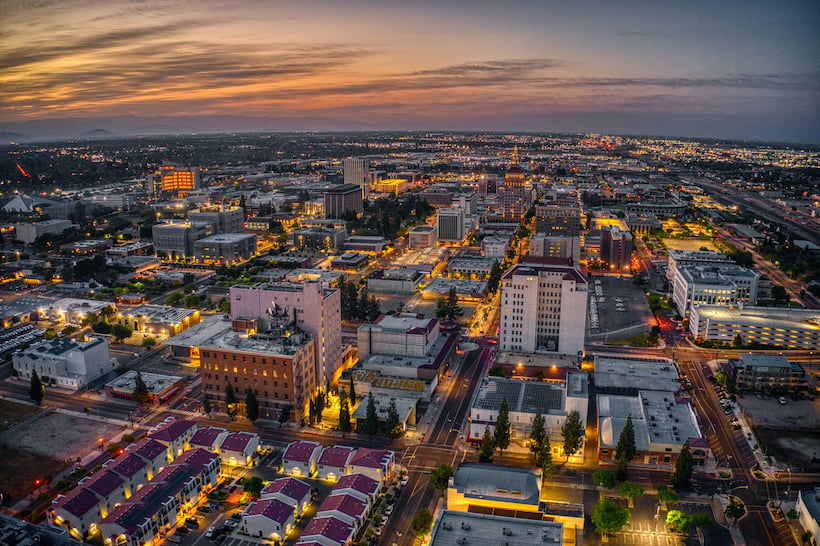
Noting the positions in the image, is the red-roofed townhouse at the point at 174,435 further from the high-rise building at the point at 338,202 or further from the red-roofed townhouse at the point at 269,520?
the high-rise building at the point at 338,202

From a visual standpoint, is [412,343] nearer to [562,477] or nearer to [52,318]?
[562,477]

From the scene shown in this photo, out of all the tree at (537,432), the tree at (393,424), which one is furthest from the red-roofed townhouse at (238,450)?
the tree at (537,432)

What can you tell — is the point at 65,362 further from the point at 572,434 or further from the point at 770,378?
the point at 770,378

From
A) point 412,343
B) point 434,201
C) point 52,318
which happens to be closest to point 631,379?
point 412,343

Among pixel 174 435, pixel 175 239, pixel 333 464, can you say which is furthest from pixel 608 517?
pixel 175 239

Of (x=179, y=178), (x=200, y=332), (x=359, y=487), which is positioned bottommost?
(x=359, y=487)

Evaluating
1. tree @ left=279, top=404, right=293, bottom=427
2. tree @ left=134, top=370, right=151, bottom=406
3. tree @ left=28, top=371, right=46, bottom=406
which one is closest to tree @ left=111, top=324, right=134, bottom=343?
tree @ left=28, top=371, right=46, bottom=406
